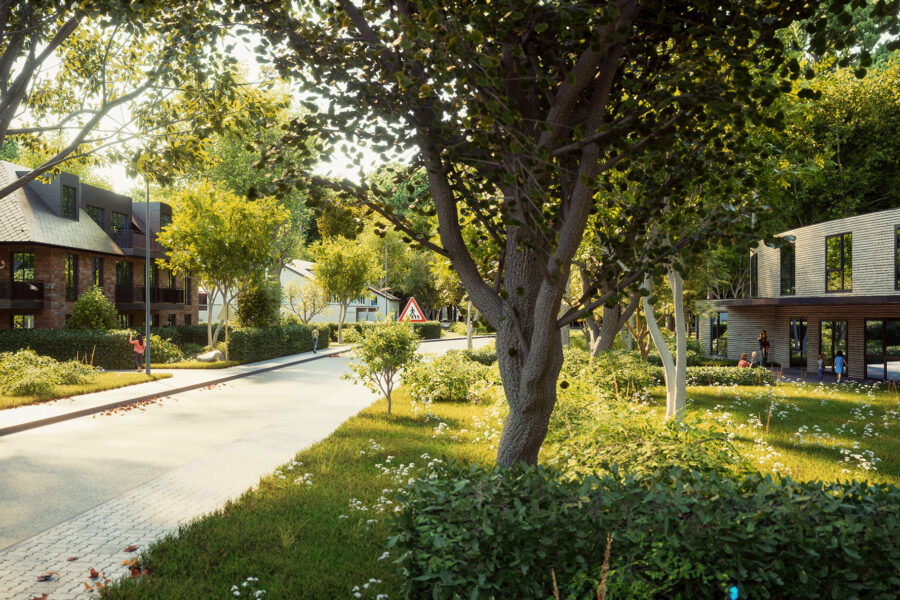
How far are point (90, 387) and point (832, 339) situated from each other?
91.4 feet

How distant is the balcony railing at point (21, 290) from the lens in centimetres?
2380

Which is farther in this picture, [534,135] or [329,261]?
[329,261]

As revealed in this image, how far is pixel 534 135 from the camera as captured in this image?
4590 mm

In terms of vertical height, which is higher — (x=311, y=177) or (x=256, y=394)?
(x=311, y=177)

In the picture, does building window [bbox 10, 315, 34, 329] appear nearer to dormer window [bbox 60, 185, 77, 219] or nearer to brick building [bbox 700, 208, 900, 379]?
dormer window [bbox 60, 185, 77, 219]

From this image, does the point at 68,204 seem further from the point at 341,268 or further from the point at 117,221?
the point at 341,268

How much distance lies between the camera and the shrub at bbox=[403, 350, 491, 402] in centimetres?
1464

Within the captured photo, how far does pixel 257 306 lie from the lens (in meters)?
31.9

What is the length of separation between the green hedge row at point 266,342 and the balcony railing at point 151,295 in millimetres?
6996

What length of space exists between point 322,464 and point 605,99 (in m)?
6.09

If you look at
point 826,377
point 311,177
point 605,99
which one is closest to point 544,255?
point 605,99

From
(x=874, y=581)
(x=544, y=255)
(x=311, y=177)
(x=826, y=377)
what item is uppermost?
(x=311, y=177)

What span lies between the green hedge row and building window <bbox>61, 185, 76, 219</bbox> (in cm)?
1000

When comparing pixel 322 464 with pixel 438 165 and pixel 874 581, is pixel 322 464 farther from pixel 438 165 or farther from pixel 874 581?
pixel 874 581
